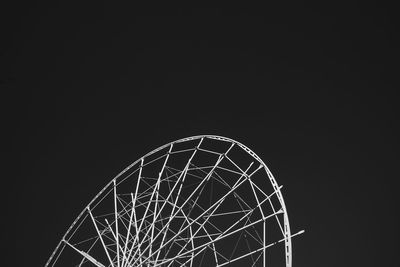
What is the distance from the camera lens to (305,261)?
52.9ft

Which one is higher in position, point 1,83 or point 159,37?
point 159,37

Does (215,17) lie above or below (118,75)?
above

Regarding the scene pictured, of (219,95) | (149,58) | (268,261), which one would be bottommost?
(268,261)

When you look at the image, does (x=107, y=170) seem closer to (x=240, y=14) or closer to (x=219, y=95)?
(x=219, y=95)

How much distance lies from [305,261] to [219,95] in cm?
506

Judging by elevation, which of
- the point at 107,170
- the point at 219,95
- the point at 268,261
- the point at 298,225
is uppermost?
the point at 219,95

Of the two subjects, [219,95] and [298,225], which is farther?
[219,95]

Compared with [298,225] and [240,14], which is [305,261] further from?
[240,14]

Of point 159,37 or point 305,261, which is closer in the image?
point 305,261

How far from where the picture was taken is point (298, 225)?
1625cm

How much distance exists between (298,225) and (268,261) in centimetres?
138

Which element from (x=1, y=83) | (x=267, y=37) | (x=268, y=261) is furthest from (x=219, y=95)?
(x=1, y=83)

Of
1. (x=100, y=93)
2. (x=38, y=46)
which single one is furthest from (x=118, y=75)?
(x=38, y=46)

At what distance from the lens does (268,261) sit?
55.0 ft
